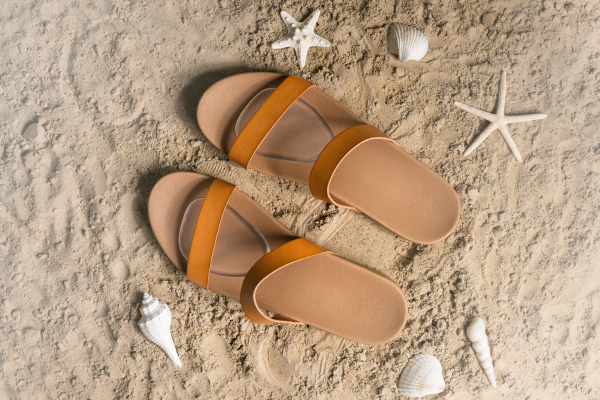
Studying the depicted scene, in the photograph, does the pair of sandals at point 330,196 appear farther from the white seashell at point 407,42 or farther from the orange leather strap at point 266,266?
the white seashell at point 407,42

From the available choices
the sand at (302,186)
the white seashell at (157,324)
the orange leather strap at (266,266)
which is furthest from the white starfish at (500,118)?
the white seashell at (157,324)

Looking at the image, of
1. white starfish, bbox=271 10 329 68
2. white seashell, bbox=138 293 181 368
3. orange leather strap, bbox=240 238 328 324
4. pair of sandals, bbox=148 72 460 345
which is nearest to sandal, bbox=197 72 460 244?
pair of sandals, bbox=148 72 460 345

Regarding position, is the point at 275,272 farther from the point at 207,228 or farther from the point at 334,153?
the point at 334,153

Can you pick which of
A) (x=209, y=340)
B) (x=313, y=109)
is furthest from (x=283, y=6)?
(x=209, y=340)

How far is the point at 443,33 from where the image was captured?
1821 mm

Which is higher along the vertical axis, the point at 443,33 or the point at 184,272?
the point at 443,33

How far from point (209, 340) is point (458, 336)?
1.14 metres

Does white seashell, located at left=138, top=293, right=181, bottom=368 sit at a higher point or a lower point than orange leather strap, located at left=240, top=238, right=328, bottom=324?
lower

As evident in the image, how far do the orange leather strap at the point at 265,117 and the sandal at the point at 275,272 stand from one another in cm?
19

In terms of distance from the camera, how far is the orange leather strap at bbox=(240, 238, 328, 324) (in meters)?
1.58

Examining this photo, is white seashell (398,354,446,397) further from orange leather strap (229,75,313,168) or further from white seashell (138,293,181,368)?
orange leather strap (229,75,313,168)

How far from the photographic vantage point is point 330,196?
1.73m

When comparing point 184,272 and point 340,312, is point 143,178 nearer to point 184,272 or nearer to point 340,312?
point 184,272

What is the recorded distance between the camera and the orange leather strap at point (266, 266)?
158 centimetres
